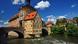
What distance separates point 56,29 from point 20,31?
218 inches

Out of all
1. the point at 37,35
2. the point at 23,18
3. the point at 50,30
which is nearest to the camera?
the point at 37,35

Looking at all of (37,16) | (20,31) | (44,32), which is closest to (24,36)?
(20,31)

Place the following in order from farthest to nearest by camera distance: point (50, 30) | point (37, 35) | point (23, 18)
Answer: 1. point (50, 30)
2. point (23, 18)
3. point (37, 35)

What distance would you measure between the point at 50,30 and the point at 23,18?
414cm

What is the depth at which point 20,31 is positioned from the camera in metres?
24.5

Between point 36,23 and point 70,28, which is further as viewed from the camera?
point 70,28

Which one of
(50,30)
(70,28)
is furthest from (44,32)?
(70,28)

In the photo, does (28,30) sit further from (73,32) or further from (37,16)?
(73,32)

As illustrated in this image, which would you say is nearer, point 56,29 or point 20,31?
point 20,31

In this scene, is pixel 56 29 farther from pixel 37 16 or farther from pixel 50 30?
pixel 37 16

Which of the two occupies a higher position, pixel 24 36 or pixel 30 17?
pixel 30 17

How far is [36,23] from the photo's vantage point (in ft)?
82.3

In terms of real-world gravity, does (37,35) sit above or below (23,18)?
below

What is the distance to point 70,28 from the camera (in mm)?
27672
